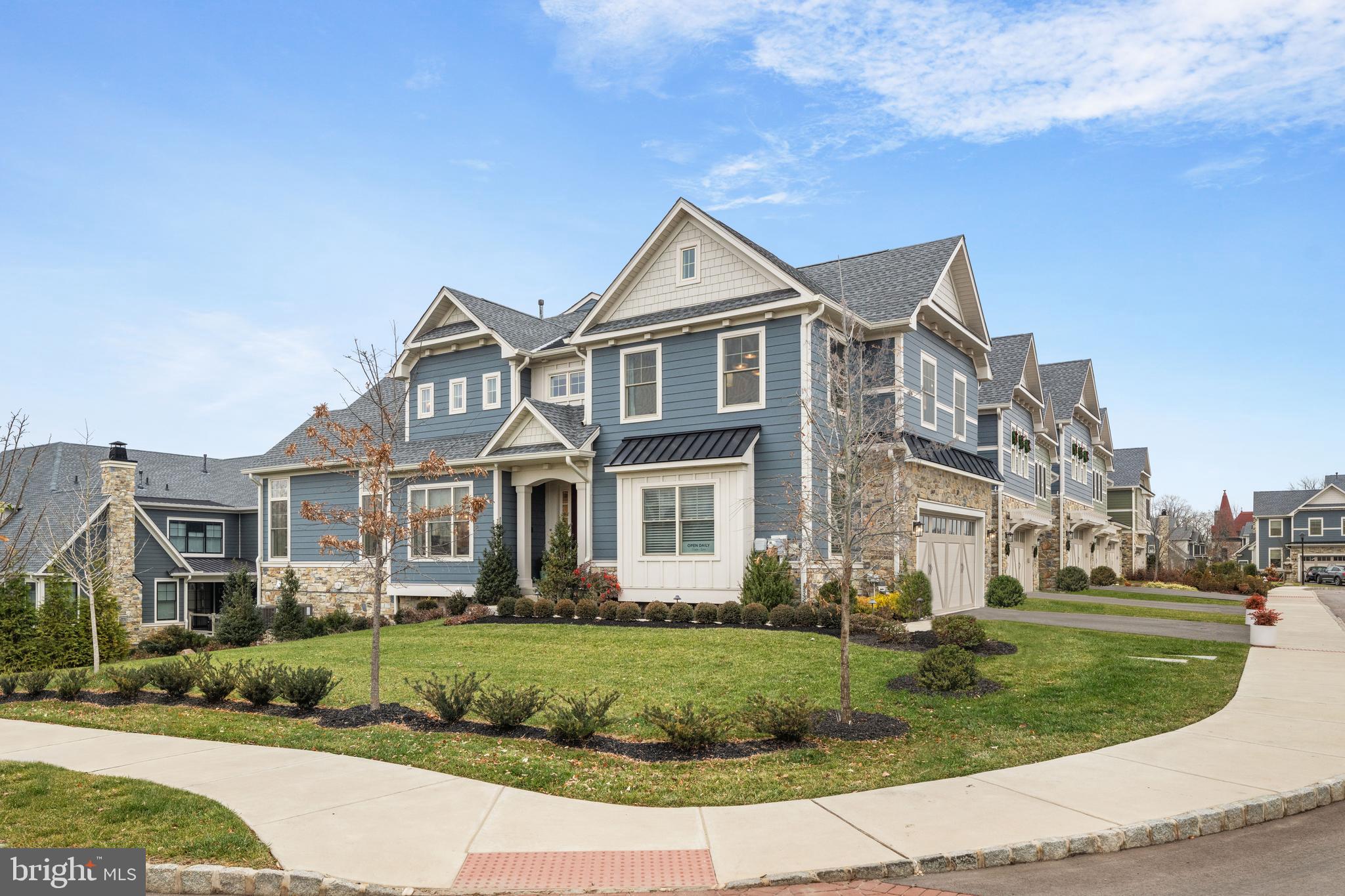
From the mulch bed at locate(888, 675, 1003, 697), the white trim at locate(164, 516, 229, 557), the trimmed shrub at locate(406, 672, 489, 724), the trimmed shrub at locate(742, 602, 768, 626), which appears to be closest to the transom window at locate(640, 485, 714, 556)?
the trimmed shrub at locate(742, 602, 768, 626)

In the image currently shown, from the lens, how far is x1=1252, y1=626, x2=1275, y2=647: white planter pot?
17672mm

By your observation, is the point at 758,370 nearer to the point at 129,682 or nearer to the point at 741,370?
the point at 741,370

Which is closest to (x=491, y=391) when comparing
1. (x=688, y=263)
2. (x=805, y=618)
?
(x=688, y=263)

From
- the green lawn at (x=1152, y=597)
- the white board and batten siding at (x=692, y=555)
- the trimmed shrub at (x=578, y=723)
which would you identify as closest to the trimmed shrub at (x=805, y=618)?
the white board and batten siding at (x=692, y=555)

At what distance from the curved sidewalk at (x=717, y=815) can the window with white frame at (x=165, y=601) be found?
2596 centimetres

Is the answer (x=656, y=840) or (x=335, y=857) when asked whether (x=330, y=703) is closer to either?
(x=335, y=857)

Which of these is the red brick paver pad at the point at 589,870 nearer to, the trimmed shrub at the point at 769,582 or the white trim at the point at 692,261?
the trimmed shrub at the point at 769,582

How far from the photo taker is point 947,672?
11453 mm

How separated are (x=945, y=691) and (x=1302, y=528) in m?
77.8

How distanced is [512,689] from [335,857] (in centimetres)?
605

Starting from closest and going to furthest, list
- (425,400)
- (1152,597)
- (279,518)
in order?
(425,400) → (279,518) → (1152,597)

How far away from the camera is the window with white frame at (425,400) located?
2792 centimetres

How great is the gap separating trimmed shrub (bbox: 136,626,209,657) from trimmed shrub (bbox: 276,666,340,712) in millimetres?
14722

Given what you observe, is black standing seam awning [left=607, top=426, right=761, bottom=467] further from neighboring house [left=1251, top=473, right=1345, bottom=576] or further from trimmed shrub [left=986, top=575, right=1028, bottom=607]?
neighboring house [left=1251, top=473, right=1345, bottom=576]
